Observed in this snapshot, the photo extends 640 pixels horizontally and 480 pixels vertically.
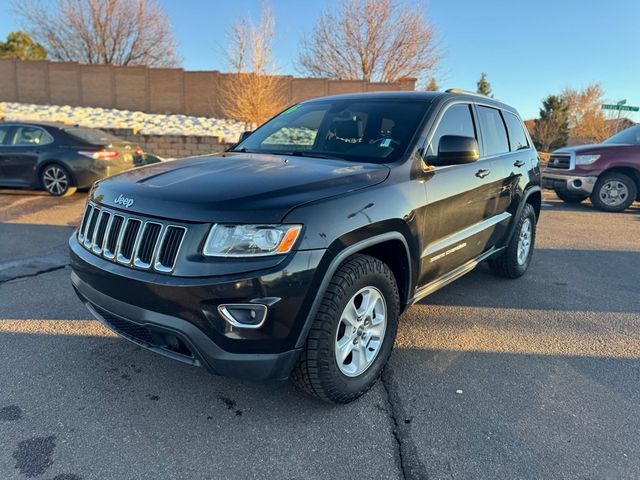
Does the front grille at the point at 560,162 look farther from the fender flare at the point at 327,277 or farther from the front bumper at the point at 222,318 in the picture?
the front bumper at the point at 222,318

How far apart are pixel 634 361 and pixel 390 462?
230 centimetres

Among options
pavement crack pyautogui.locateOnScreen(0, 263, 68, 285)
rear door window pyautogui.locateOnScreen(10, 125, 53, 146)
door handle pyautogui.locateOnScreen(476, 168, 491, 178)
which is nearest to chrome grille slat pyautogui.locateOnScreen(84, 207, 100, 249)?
pavement crack pyautogui.locateOnScreen(0, 263, 68, 285)

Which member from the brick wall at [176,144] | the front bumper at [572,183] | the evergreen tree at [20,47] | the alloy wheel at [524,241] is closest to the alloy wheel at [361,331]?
the alloy wheel at [524,241]

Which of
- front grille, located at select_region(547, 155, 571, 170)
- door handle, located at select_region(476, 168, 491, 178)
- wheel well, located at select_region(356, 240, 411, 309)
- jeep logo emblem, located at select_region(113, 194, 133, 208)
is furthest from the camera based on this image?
front grille, located at select_region(547, 155, 571, 170)

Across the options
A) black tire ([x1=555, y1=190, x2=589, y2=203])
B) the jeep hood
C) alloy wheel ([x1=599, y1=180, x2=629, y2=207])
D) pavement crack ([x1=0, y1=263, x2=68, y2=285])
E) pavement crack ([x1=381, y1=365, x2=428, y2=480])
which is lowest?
pavement crack ([x1=381, y1=365, x2=428, y2=480])

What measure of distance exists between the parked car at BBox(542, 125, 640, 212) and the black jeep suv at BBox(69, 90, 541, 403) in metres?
7.98

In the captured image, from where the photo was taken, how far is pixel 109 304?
257 centimetres

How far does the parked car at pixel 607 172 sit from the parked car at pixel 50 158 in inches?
389

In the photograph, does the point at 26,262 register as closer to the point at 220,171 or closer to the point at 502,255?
the point at 220,171

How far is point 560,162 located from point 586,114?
30940 mm

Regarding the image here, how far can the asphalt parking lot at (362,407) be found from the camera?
2322mm

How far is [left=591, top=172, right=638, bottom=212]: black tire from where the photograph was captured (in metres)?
10.2

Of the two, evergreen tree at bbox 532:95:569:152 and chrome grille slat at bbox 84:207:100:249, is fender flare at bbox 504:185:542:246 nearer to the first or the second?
chrome grille slat at bbox 84:207:100:249

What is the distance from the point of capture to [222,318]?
89.0 inches
